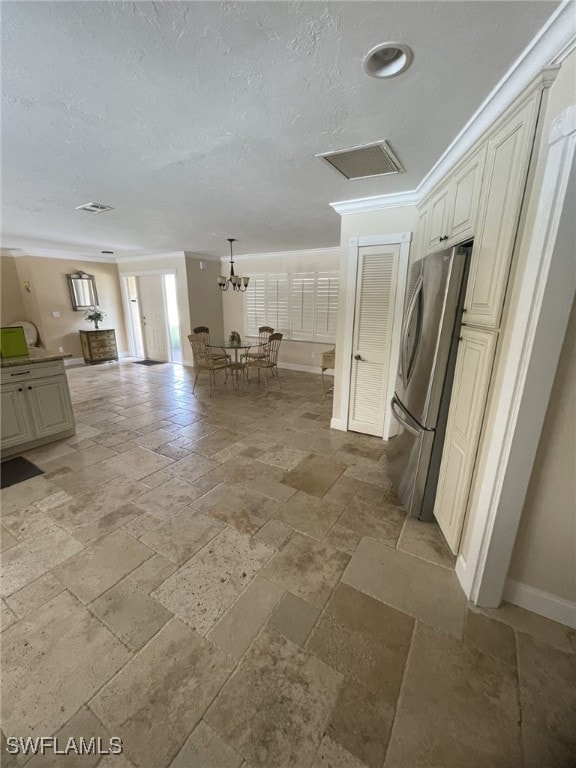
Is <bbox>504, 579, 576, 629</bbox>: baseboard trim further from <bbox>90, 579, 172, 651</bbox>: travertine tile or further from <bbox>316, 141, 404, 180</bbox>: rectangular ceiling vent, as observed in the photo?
<bbox>316, 141, 404, 180</bbox>: rectangular ceiling vent

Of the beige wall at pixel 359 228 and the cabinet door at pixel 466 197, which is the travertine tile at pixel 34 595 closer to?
the beige wall at pixel 359 228

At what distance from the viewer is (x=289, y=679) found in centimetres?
119

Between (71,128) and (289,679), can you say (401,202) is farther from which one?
(289,679)

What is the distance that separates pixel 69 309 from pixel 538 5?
8090mm

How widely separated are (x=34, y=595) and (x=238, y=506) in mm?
1172

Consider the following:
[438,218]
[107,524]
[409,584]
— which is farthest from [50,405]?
[438,218]

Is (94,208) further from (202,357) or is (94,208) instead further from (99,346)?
(99,346)

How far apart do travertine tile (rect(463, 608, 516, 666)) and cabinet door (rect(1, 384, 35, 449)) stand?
151 inches

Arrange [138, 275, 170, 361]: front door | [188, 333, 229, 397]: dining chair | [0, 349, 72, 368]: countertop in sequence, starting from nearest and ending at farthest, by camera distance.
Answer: [0, 349, 72, 368]: countertop < [188, 333, 229, 397]: dining chair < [138, 275, 170, 361]: front door

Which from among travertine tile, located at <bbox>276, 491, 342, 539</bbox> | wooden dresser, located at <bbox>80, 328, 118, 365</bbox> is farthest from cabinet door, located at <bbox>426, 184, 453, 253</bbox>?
wooden dresser, located at <bbox>80, 328, 118, 365</bbox>

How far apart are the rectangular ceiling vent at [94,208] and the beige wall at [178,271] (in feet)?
9.38

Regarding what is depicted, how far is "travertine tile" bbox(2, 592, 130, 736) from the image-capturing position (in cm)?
108

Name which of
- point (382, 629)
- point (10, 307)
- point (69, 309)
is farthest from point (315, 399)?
point (10, 307)

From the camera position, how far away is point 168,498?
2.29m
